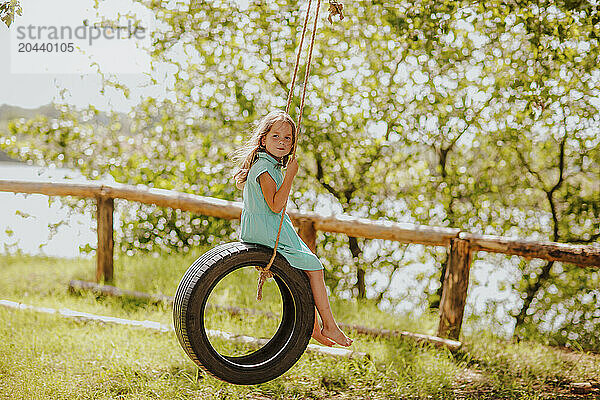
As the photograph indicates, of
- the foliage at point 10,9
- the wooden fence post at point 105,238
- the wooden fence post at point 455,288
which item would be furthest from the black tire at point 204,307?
the wooden fence post at point 105,238

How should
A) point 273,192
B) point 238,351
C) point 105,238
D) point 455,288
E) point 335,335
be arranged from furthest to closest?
point 105,238
point 455,288
point 238,351
point 335,335
point 273,192

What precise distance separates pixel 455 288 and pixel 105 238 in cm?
273

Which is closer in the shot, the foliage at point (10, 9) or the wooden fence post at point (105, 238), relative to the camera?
the foliage at point (10, 9)

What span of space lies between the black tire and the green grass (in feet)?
3.21

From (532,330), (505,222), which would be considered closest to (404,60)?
(505,222)

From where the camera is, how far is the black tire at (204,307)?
238 cm

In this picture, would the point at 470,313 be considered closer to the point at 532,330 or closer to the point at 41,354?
the point at 532,330

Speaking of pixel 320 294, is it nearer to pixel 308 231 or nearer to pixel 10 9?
pixel 308 231

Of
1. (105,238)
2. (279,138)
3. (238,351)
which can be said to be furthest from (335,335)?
(105,238)

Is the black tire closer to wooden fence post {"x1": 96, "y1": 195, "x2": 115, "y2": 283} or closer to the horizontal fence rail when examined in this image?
the horizontal fence rail

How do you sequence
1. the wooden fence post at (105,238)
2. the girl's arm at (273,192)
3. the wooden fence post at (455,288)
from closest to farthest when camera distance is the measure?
the girl's arm at (273,192) < the wooden fence post at (455,288) < the wooden fence post at (105,238)

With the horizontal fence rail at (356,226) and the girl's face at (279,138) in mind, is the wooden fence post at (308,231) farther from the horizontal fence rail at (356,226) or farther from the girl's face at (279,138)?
the girl's face at (279,138)

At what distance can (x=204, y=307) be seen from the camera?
240 cm

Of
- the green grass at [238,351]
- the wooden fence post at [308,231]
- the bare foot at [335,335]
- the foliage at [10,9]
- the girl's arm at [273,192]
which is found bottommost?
the green grass at [238,351]
